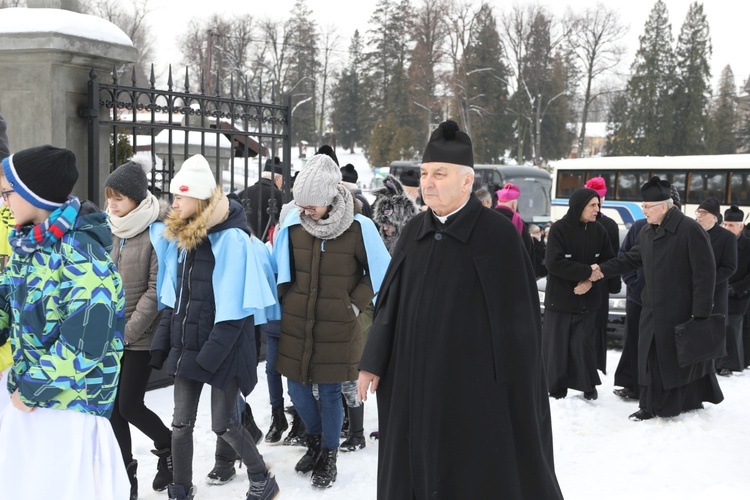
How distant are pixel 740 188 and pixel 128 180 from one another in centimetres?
2204

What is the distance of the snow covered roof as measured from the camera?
230 inches

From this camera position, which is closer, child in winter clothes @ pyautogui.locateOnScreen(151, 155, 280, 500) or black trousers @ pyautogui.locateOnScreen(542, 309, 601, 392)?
child in winter clothes @ pyautogui.locateOnScreen(151, 155, 280, 500)

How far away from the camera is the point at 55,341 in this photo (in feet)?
9.75

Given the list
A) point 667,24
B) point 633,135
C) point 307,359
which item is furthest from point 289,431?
point 667,24

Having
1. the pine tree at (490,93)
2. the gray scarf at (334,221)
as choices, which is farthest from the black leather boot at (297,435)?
the pine tree at (490,93)

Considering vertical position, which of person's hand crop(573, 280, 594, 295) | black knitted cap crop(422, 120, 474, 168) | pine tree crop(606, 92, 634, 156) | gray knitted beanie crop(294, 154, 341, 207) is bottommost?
person's hand crop(573, 280, 594, 295)

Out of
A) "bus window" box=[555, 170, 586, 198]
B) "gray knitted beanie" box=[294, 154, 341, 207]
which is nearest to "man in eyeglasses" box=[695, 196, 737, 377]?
"gray knitted beanie" box=[294, 154, 341, 207]

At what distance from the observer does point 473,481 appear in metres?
3.53

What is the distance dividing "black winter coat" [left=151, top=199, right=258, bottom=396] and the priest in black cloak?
103 centimetres

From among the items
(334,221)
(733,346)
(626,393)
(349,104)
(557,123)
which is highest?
(349,104)

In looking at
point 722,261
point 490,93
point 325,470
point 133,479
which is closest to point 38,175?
point 133,479

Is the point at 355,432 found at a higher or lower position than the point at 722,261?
lower

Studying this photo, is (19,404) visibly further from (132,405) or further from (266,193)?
(266,193)

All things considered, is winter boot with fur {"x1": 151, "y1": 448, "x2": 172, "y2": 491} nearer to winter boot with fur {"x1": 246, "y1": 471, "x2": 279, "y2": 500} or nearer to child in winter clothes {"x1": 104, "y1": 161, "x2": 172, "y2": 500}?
child in winter clothes {"x1": 104, "y1": 161, "x2": 172, "y2": 500}
